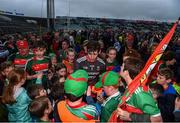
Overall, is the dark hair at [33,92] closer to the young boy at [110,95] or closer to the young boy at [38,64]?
the young boy at [110,95]

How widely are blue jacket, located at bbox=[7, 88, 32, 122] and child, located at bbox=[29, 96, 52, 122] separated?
0.54 m

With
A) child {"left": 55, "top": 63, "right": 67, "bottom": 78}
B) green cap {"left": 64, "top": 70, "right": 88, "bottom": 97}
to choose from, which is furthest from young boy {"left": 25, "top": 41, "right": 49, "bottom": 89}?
green cap {"left": 64, "top": 70, "right": 88, "bottom": 97}

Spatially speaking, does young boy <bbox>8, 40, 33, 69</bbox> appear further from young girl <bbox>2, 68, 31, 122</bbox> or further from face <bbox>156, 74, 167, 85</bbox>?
face <bbox>156, 74, 167, 85</bbox>

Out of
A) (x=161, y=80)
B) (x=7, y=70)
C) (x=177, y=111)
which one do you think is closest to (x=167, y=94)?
(x=161, y=80)

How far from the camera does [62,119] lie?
11.7 ft

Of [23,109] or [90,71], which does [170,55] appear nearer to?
[90,71]

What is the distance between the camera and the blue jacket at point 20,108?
4512mm

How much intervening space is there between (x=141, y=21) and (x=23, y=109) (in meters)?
73.1

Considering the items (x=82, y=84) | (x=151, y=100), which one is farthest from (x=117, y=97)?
(x=151, y=100)

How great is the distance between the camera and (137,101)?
3.27 meters

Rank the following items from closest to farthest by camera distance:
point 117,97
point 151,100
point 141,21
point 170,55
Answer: point 151,100
point 117,97
point 170,55
point 141,21

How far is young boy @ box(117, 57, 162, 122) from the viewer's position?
10.5ft

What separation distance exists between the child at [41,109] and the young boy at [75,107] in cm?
36

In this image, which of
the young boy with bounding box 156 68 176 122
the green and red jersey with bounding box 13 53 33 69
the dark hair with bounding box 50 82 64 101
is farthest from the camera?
the green and red jersey with bounding box 13 53 33 69
